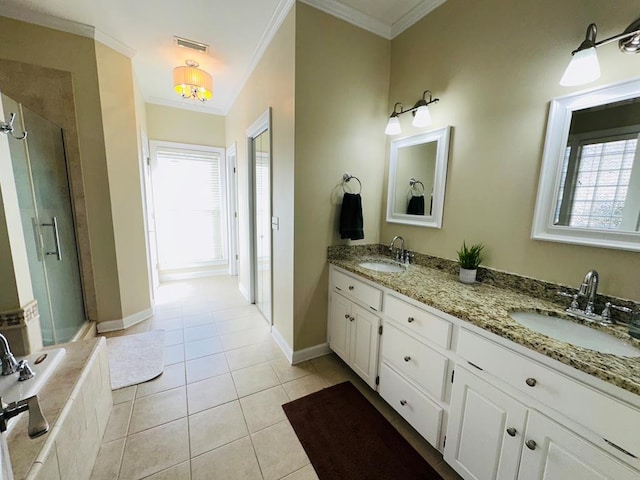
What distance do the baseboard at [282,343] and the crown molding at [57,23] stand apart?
3090mm

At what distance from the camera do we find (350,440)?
150 centimetres

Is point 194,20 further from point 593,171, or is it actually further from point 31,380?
point 593,171

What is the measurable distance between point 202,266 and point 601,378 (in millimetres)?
4636

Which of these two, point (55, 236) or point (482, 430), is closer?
point (482, 430)

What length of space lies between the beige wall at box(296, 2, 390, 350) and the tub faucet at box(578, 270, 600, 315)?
1.44 meters

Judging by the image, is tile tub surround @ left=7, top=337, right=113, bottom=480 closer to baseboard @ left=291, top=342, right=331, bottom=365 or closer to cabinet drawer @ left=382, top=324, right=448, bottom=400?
baseboard @ left=291, top=342, right=331, bottom=365

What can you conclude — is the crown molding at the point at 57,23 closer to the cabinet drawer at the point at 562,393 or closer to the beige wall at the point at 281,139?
the beige wall at the point at 281,139

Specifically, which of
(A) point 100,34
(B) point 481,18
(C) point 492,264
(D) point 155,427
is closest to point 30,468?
(D) point 155,427

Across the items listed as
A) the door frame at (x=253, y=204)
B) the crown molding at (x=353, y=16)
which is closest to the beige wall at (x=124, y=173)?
the door frame at (x=253, y=204)

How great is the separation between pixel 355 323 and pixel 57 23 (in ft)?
11.4

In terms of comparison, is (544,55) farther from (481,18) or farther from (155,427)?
(155,427)

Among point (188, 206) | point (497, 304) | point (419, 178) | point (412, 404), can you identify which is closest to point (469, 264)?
point (497, 304)

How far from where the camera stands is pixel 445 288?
1.49 m

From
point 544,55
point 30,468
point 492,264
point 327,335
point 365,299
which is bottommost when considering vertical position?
point 327,335
